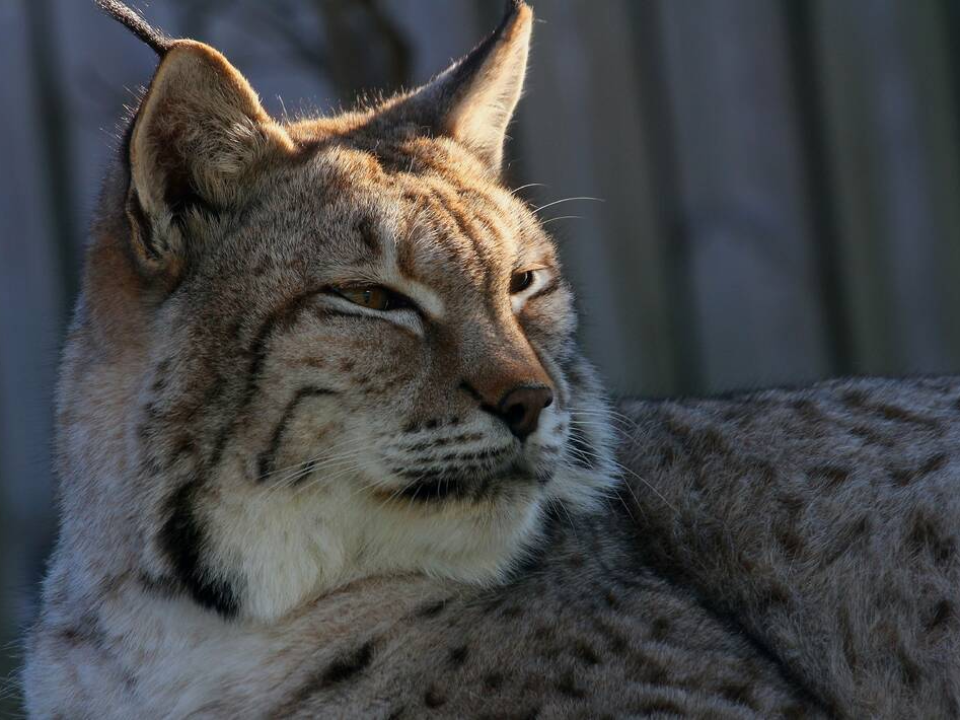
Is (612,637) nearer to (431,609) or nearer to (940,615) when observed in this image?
(431,609)

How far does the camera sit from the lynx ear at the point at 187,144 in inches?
132

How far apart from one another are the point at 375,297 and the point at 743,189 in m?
3.46

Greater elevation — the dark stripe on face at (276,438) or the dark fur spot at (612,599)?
the dark stripe on face at (276,438)

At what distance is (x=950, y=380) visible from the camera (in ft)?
14.6

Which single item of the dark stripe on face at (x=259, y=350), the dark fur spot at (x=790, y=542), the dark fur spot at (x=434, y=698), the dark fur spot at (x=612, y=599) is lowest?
the dark fur spot at (x=434, y=698)

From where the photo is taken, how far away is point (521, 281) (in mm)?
3750

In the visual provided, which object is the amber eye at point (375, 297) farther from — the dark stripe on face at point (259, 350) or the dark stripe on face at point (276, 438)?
the dark stripe on face at point (276, 438)

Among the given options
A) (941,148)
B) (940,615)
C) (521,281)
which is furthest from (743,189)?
(940,615)

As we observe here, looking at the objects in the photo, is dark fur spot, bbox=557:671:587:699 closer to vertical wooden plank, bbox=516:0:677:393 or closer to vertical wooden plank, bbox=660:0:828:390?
vertical wooden plank, bbox=516:0:677:393

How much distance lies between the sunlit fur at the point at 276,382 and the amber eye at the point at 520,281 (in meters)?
0.03

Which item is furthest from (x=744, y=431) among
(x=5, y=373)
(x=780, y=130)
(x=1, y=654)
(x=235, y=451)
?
(x=5, y=373)

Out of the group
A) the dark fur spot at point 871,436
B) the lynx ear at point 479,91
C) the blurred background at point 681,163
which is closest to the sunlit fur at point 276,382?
the lynx ear at point 479,91

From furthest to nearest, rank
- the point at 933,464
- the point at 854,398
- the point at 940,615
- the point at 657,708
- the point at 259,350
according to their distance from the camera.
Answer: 1. the point at 854,398
2. the point at 933,464
3. the point at 940,615
4. the point at 259,350
5. the point at 657,708

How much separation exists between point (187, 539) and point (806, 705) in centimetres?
149
